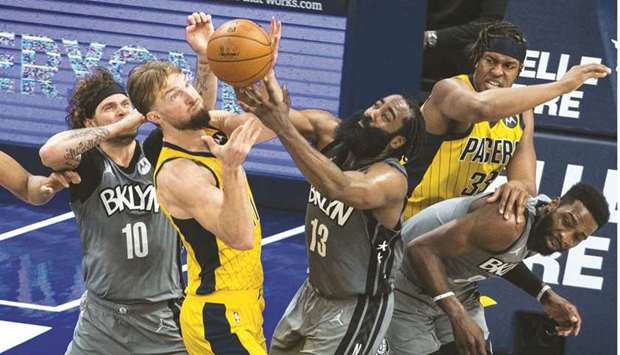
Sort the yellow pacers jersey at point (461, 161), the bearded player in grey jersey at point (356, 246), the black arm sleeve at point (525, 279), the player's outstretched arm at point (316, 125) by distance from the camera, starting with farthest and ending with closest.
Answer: the yellow pacers jersey at point (461, 161) < the black arm sleeve at point (525, 279) < the player's outstretched arm at point (316, 125) < the bearded player in grey jersey at point (356, 246)

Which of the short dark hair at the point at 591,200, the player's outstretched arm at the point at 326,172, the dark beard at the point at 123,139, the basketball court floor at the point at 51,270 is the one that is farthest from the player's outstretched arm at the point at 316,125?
the basketball court floor at the point at 51,270

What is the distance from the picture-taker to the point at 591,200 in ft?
22.3

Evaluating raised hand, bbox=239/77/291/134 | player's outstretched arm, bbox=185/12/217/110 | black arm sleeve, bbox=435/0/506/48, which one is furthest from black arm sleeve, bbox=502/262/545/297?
black arm sleeve, bbox=435/0/506/48

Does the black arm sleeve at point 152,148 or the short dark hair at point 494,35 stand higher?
the short dark hair at point 494,35

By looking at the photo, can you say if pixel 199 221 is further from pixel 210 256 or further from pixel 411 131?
pixel 411 131

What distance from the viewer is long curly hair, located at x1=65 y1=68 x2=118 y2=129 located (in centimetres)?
740

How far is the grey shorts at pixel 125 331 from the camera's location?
719cm

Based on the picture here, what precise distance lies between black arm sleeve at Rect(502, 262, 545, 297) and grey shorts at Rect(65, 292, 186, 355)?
75.6 inches

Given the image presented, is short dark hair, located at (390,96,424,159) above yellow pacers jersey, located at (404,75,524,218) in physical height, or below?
above

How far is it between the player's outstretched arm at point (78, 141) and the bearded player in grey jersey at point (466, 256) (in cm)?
160

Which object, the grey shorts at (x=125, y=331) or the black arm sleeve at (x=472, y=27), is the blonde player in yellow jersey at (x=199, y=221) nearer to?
the grey shorts at (x=125, y=331)

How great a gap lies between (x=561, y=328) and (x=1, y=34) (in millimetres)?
6074

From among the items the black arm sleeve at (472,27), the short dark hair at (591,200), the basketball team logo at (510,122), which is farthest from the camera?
the black arm sleeve at (472,27)

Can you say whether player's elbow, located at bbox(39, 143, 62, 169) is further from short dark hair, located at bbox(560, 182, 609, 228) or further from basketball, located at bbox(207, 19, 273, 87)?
short dark hair, located at bbox(560, 182, 609, 228)
